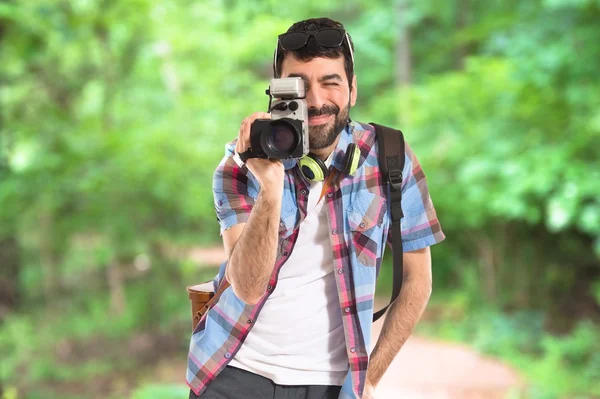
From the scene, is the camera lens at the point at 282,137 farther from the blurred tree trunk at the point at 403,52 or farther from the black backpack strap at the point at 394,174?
the blurred tree trunk at the point at 403,52

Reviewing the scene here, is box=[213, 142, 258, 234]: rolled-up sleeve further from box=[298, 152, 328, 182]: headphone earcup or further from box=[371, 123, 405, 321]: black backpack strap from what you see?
box=[371, 123, 405, 321]: black backpack strap

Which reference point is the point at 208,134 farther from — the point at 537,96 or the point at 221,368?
the point at 221,368

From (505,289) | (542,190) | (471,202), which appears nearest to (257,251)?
(542,190)

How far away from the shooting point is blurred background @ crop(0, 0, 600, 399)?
3.81 metres

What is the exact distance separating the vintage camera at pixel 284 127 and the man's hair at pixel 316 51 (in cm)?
8

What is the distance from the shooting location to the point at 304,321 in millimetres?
1006

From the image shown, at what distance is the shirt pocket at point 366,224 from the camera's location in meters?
0.99

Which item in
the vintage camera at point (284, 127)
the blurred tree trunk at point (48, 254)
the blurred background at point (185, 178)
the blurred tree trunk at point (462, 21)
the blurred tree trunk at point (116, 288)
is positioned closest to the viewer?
the vintage camera at point (284, 127)

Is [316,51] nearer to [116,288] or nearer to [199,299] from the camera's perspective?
[199,299]

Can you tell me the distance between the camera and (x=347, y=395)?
38.9 inches

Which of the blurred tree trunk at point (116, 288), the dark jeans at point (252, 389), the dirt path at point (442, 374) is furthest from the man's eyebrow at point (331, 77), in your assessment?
the blurred tree trunk at point (116, 288)

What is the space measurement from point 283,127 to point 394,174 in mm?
198

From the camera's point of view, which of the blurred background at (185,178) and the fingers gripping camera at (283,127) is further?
the blurred background at (185,178)

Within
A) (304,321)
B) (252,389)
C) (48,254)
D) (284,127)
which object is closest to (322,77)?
(284,127)
